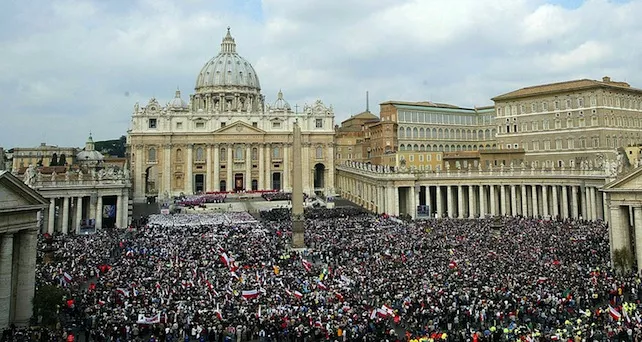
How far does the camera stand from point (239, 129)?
10050cm

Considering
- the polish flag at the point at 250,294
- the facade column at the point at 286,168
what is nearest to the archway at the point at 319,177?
the facade column at the point at 286,168

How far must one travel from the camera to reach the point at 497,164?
236 feet

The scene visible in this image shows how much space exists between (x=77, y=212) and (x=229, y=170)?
46.6m

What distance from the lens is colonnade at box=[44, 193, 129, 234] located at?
52719 mm

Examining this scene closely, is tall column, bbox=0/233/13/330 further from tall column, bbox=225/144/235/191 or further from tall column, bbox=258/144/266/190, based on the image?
tall column, bbox=258/144/266/190

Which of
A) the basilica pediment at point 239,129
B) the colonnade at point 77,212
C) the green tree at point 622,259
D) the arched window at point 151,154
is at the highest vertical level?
the basilica pediment at point 239,129

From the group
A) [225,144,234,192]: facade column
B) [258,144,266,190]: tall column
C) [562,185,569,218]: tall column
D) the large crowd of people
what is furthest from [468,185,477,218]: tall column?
[225,144,234,192]: facade column

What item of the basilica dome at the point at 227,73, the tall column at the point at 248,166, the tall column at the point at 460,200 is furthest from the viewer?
the basilica dome at the point at 227,73

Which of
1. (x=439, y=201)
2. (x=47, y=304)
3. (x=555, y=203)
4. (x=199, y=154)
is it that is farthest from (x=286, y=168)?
(x=47, y=304)

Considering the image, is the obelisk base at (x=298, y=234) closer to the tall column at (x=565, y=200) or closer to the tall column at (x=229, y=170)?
the tall column at (x=565, y=200)

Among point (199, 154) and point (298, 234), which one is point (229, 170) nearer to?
point (199, 154)

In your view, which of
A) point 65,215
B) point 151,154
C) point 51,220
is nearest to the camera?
point 51,220

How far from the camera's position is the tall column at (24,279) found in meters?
21.4

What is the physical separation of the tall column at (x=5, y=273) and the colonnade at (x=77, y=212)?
33.2m
